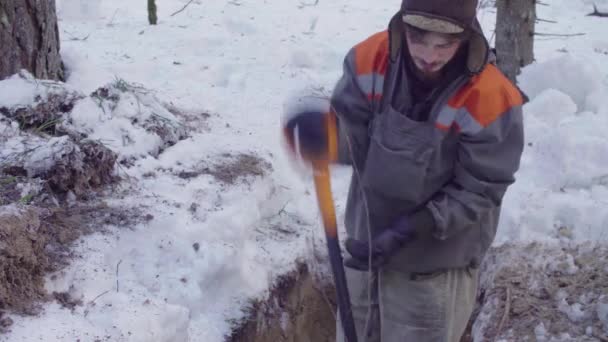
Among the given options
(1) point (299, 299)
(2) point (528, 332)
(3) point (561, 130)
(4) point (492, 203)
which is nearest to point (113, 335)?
(1) point (299, 299)

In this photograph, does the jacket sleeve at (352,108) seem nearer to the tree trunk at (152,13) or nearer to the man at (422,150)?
the man at (422,150)

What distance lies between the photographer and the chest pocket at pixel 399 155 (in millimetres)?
2094

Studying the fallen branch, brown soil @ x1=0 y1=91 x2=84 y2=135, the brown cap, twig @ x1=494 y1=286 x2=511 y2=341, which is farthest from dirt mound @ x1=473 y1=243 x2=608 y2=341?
the fallen branch

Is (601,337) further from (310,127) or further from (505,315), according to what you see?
(310,127)

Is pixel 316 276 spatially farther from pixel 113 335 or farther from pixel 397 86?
pixel 397 86

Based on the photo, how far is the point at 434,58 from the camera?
6.59 ft

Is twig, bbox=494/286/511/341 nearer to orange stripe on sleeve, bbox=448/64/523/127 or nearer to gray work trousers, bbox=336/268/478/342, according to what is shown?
gray work trousers, bbox=336/268/478/342

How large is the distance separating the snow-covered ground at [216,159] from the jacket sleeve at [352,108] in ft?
3.34

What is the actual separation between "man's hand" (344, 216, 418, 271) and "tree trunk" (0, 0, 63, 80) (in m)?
2.37

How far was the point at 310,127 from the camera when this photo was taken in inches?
88.8

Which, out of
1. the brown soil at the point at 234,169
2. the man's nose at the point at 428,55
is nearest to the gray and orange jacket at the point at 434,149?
the man's nose at the point at 428,55

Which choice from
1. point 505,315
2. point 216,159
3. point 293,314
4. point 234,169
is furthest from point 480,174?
point 216,159

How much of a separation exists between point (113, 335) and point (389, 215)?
113 cm

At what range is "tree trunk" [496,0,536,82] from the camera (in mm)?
5027
